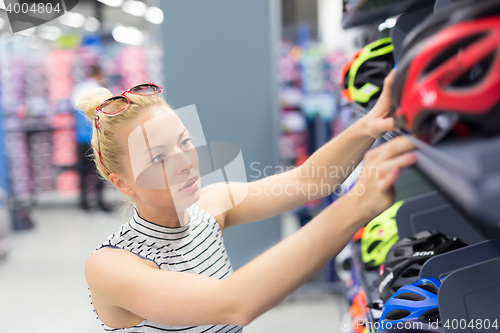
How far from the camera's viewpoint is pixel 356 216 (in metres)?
0.61

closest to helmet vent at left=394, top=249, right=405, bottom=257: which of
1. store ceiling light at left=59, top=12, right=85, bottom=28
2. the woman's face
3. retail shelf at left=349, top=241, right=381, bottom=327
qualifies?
retail shelf at left=349, top=241, right=381, bottom=327

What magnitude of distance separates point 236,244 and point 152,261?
156 centimetres

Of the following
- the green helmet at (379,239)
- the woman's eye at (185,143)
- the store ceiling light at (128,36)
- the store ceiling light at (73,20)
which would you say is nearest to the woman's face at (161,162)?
the woman's eye at (185,143)

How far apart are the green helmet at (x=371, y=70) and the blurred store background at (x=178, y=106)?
477 millimetres

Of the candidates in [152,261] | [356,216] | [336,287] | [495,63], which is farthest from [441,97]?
[336,287]

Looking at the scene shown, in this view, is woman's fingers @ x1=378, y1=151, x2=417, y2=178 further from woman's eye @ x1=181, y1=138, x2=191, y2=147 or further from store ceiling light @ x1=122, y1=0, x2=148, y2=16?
store ceiling light @ x1=122, y1=0, x2=148, y2=16

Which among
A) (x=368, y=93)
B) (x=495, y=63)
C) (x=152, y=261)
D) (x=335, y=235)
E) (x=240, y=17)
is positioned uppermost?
(x=240, y=17)

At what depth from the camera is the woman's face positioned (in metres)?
1.04

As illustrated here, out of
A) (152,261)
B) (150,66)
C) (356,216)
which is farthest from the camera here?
(150,66)

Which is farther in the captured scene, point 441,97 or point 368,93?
point 368,93

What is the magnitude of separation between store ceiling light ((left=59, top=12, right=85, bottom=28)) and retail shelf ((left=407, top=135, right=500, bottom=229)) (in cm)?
1269

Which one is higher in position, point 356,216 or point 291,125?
point 356,216

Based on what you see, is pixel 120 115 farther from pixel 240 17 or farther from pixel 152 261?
pixel 240 17

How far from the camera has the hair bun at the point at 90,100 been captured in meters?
1.23
